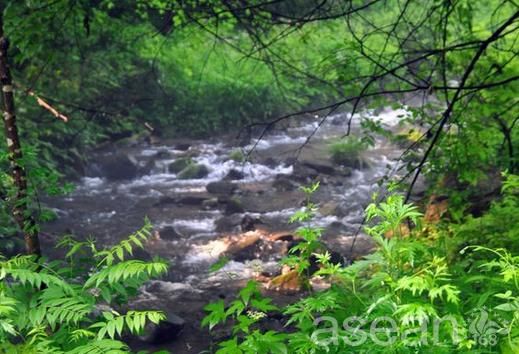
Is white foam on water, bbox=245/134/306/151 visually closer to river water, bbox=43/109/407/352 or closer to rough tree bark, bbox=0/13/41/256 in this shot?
river water, bbox=43/109/407/352

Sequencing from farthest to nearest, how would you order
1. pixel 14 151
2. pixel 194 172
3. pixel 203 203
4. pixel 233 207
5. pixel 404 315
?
pixel 194 172
pixel 203 203
pixel 233 207
pixel 14 151
pixel 404 315

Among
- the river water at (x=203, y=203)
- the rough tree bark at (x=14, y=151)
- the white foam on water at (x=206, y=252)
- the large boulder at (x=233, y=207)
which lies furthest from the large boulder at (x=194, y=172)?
the rough tree bark at (x=14, y=151)

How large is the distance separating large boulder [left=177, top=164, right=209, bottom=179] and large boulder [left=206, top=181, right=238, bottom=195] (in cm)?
98

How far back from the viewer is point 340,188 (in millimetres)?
14320

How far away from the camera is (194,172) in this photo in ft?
51.2

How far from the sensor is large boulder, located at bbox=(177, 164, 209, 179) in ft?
51.0

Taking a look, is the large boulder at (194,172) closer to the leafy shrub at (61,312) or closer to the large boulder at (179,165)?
the large boulder at (179,165)

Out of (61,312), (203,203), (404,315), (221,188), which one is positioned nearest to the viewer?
(404,315)

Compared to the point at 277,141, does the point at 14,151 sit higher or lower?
lower

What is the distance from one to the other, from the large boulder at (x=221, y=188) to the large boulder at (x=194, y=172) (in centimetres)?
98

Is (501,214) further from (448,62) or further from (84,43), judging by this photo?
(84,43)

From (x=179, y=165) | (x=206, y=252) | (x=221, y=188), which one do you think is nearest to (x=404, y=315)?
(x=206, y=252)

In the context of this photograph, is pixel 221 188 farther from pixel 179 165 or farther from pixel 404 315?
pixel 404 315

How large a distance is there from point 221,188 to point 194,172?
147cm
